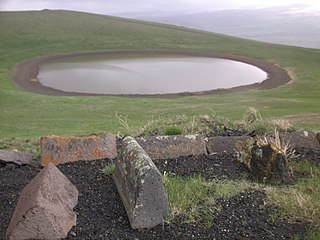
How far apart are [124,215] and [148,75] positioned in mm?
33423

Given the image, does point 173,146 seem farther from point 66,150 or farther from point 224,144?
point 66,150

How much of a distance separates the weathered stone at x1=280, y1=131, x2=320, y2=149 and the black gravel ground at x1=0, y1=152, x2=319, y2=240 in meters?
1.71

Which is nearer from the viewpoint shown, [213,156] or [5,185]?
[5,185]

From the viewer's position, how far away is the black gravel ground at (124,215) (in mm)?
4539

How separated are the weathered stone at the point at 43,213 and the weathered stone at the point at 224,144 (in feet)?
10.2

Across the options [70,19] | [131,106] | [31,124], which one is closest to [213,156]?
[31,124]

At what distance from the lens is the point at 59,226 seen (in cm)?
436

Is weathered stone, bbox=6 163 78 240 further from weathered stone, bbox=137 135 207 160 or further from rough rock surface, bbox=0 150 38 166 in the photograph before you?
weathered stone, bbox=137 135 207 160

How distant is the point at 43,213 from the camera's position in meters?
4.23

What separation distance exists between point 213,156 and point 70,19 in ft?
233

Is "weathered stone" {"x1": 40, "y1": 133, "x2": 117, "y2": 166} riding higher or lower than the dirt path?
higher

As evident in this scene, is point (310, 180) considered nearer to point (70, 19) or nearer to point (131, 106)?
point (131, 106)

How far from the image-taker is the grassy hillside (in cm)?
1856

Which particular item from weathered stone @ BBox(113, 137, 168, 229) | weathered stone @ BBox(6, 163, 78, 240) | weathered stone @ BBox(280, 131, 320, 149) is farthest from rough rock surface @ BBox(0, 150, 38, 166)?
weathered stone @ BBox(280, 131, 320, 149)
